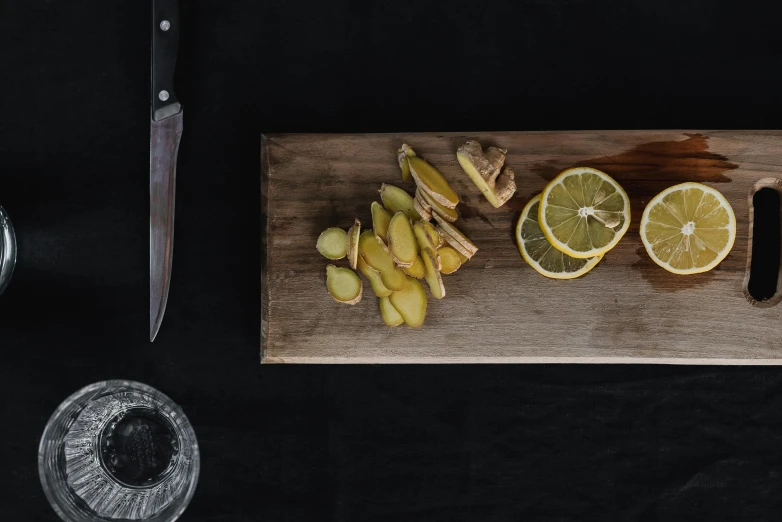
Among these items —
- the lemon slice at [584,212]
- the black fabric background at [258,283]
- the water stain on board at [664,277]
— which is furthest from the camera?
the black fabric background at [258,283]

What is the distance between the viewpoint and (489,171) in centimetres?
148

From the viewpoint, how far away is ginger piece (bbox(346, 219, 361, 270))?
1.48 metres

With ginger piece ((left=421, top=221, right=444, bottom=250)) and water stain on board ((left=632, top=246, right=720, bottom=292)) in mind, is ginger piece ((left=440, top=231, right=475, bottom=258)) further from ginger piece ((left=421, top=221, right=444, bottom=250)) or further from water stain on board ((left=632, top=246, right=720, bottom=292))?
water stain on board ((left=632, top=246, right=720, bottom=292))

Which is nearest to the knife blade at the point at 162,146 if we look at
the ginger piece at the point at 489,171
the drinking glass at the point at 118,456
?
the drinking glass at the point at 118,456

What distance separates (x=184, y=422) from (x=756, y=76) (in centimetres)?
156

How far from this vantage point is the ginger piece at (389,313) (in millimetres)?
1513

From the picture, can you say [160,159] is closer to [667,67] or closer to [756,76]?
[667,67]

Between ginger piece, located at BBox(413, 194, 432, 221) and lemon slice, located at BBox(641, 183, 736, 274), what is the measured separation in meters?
0.47

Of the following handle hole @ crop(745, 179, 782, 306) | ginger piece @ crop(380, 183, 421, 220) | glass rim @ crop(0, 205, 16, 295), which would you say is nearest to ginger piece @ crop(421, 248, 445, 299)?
ginger piece @ crop(380, 183, 421, 220)

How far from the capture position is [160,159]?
1.58m

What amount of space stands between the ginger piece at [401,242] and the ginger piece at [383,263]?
0.02 metres

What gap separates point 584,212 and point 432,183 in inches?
13.0

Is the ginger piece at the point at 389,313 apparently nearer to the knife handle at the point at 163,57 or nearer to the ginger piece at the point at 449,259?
the ginger piece at the point at 449,259

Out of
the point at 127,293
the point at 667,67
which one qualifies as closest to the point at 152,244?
the point at 127,293
